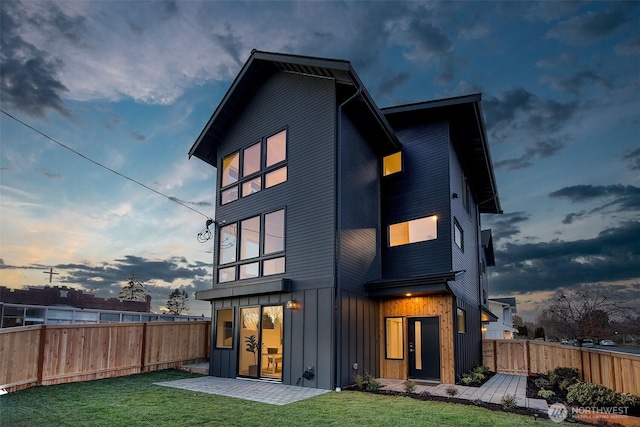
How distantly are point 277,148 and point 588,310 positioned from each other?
12969mm

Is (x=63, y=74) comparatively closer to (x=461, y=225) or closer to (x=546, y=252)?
(x=461, y=225)

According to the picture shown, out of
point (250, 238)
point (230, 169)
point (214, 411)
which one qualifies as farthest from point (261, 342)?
point (230, 169)

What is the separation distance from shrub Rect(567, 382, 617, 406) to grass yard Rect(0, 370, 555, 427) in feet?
5.50

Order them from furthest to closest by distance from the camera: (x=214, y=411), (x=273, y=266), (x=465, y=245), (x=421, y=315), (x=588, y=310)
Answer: (x=588, y=310)
(x=465, y=245)
(x=273, y=266)
(x=421, y=315)
(x=214, y=411)

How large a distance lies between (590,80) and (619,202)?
7.54m

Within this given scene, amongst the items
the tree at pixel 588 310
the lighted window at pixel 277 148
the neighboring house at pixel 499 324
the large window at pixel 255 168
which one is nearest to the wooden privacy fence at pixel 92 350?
the large window at pixel 255 168

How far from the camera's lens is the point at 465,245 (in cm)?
1418

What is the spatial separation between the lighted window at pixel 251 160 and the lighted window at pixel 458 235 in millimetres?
6217

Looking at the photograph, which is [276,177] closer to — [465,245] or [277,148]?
[277,148]

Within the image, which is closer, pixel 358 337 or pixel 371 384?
pixel 371 384

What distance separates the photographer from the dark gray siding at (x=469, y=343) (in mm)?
10766

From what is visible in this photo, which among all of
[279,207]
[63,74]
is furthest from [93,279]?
[279,207]

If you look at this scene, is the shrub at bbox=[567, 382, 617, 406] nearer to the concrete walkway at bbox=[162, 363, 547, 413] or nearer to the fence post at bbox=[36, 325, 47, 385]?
the concrete walkway at bbox=[162, 363, 547, 413]

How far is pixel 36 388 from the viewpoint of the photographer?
9.11m
